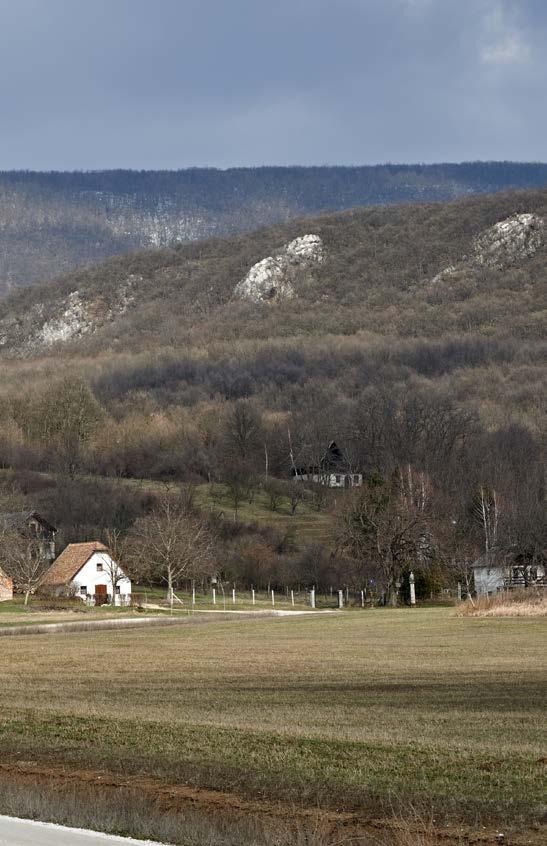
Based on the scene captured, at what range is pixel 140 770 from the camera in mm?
15812

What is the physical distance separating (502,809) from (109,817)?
4268 millimetres

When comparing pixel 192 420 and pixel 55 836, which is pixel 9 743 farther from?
pixel 192 420

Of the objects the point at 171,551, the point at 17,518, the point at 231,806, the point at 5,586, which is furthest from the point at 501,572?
the point at 231,806

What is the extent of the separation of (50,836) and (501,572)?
88.4 meters

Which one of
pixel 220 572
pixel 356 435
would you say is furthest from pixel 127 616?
pixel 356 435

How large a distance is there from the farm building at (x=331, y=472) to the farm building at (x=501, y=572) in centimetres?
5711

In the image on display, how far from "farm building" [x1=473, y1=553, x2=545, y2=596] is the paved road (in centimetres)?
8447

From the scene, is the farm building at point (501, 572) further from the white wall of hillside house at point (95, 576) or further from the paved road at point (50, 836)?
the paved road at point (50, 836)

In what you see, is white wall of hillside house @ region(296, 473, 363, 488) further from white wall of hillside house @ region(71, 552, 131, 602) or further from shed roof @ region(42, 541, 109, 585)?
white wall of hillside house @ region(71, 552, 131, 602)

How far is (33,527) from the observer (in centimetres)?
11450

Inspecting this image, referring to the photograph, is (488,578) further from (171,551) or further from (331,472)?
(331,472)

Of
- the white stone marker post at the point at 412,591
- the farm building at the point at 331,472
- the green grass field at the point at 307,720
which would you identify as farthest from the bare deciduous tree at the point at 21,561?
the farm building at the point at 331,472

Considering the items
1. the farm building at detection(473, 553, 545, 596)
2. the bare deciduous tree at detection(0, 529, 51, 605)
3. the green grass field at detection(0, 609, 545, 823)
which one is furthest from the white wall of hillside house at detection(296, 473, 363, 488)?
the green grass field at detection(0, 609, 545, 823)

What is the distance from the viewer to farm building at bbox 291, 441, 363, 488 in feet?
527
